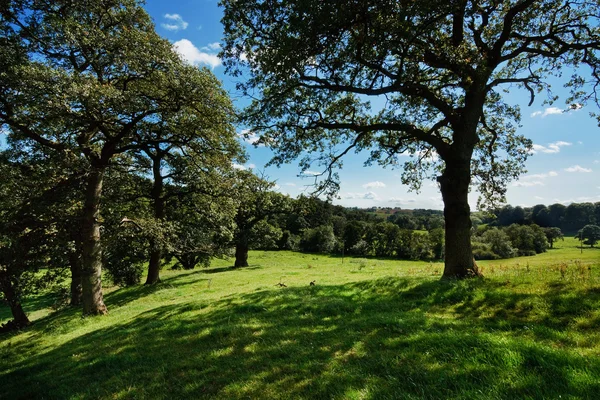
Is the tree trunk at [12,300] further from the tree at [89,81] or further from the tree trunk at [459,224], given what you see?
the tree trunk at [459,224]

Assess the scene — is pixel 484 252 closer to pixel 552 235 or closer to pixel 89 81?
pixel 552 235

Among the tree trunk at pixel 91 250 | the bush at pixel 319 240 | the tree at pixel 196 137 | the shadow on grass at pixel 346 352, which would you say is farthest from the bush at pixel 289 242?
the shadow on grass at pixel 346 352

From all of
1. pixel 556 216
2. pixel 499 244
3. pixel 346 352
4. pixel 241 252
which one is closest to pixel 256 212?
pixel 241 252

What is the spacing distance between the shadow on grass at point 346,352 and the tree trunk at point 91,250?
4.83 metres

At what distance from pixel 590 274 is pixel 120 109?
669 inches

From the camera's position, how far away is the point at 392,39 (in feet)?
24.5

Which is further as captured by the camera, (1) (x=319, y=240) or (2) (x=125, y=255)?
(1) (x=319, y=240)

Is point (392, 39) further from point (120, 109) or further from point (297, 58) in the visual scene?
point (120, 109)

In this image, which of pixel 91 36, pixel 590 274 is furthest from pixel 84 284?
pixel 590 274

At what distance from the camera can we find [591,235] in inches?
3231

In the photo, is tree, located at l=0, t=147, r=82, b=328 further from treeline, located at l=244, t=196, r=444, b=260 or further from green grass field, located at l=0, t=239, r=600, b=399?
treeline, located at l=244, t=196, r=444, b=260

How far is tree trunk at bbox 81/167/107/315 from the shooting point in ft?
44.3

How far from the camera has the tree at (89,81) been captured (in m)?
10.1

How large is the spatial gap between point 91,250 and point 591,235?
11862cm
